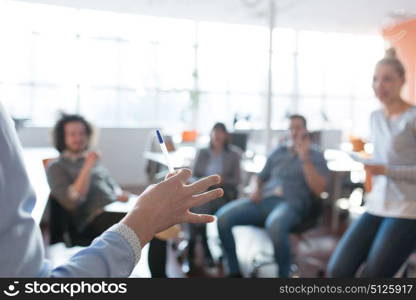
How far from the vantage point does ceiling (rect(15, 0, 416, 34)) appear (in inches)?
28.6

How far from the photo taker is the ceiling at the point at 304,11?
0.73 meters

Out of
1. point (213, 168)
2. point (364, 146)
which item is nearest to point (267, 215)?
point (213, 168)

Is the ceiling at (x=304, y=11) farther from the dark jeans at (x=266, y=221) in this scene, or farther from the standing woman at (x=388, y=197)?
the dark jeans at (x=266, y=221)

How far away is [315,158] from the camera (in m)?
1.51

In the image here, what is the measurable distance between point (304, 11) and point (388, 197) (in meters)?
0.57

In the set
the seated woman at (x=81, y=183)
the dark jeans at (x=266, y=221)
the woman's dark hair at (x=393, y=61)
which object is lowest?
the dark jeans at (x=266, y=221)

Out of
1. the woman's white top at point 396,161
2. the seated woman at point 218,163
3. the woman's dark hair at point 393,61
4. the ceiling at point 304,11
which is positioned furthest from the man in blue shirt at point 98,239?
the seated woman at point 218,163

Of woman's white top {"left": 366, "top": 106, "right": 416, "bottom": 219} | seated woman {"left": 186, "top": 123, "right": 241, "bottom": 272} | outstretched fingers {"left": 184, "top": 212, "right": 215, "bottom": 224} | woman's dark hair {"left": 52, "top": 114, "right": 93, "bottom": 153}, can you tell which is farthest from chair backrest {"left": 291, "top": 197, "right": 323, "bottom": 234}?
outstretched fingers {"left": 184, "top": 212, "right": 215, "bottom": 224}

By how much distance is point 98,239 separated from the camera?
1.56ft

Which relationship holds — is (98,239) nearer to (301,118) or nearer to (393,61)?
(393,61)

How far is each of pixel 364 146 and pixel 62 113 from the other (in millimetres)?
1147

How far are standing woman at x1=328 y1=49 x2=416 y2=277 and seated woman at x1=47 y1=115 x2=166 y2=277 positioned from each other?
592mm

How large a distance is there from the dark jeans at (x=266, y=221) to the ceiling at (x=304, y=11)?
3.75 ft

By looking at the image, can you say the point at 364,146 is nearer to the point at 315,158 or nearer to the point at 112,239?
the point at 315,158
